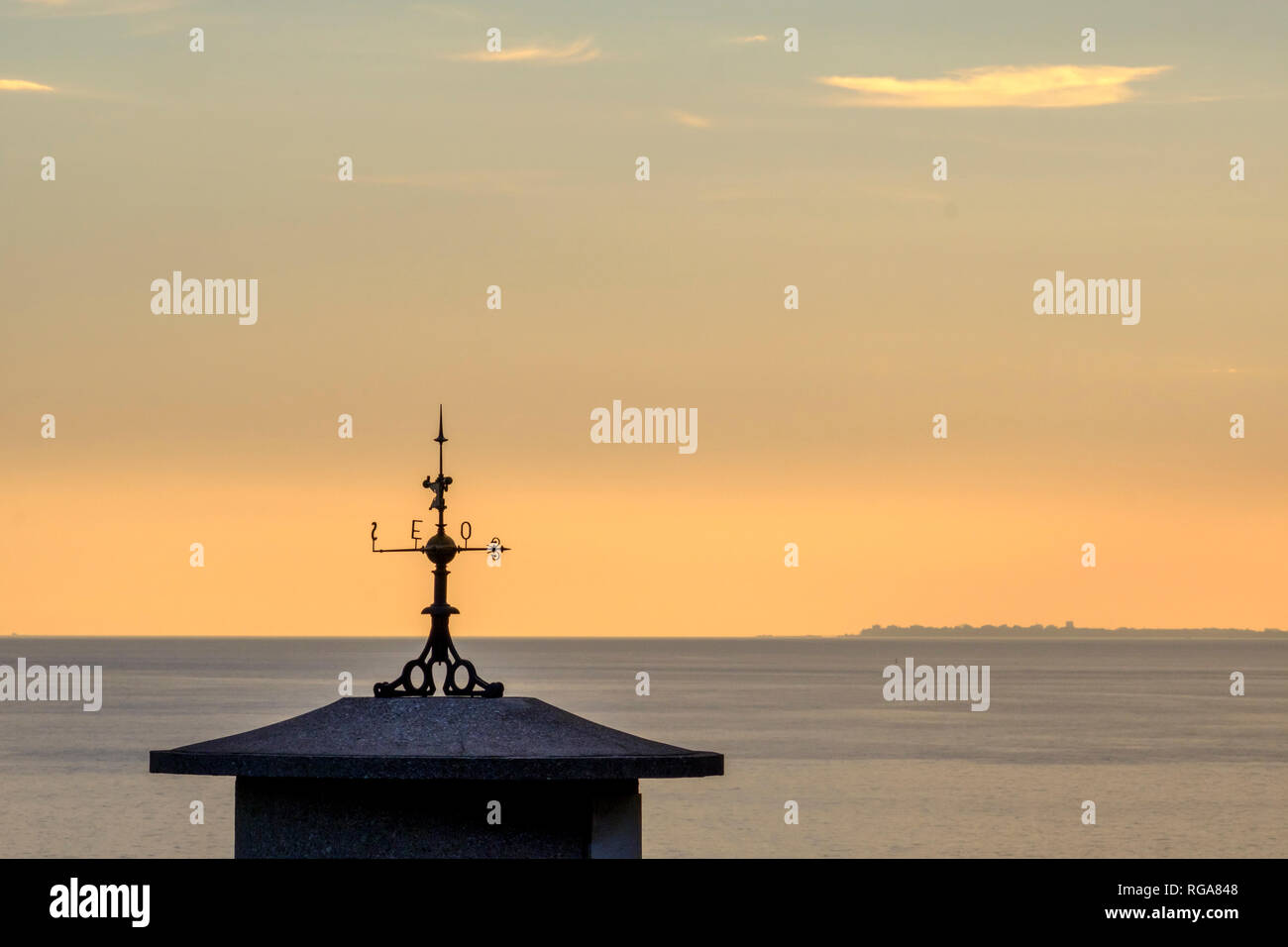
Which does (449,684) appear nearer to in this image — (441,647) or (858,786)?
(441,647)

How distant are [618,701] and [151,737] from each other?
172 feet

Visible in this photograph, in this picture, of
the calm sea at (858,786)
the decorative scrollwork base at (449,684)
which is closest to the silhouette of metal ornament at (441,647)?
the decorative scrollwork base at (449,684)

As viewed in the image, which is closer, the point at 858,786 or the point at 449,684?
the point at 449,684

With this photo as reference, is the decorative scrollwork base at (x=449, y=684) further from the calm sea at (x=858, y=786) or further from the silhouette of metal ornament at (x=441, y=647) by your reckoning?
the calm sea at (x=858, y=786)

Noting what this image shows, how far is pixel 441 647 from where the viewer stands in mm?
9711

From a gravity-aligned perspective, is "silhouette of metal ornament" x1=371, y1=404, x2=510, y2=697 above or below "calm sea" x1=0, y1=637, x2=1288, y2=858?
above

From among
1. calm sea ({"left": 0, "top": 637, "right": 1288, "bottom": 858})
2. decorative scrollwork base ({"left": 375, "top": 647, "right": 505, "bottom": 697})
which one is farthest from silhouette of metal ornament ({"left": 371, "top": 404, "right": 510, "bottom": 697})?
calm sea ({"left": 0, "top": 637, "right": 1288, "bottom": 858})

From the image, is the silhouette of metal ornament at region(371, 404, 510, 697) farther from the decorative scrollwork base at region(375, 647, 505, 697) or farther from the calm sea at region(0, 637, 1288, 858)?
the calm sea at region(0, 637, 1288, 858)

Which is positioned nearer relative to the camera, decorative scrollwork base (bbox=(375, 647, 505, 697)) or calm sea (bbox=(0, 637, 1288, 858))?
decorative scrollwork base (bbox=(375, 647, 505, 697))

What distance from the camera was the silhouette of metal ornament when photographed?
9547 millimetres

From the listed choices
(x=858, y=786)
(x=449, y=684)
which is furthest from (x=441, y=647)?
(x=858, y=786)

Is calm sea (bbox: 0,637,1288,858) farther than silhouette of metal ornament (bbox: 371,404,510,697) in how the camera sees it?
Yes
